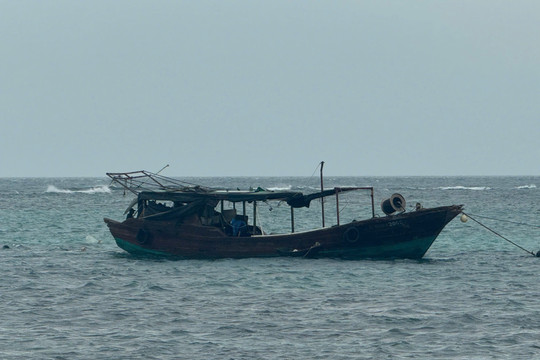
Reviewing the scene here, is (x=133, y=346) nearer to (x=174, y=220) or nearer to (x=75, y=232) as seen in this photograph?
(x=174, y=220)

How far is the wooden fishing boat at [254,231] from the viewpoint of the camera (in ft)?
97.1

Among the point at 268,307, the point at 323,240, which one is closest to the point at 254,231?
the point at 323,240

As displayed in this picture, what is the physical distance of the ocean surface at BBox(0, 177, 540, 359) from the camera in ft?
55.8

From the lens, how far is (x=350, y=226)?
1169 inches

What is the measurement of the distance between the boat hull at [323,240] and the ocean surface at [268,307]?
1.74 feet

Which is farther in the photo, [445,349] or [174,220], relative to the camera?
[174,220]

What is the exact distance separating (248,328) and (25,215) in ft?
162

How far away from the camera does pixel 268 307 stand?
21344mm

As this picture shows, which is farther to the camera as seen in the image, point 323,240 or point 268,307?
point 323,240

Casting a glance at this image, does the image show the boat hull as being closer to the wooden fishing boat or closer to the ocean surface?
the wooden fishing boat

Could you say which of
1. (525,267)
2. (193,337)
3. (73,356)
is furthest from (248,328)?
(525,267)

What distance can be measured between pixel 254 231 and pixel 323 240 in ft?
10.3

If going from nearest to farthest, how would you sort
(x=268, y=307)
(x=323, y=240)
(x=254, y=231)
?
1. (x=268, y=307)
2. (x=323, y=240)
3. (x=254, y=231)

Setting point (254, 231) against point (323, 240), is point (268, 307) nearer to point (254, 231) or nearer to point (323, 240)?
point (323, 240)
